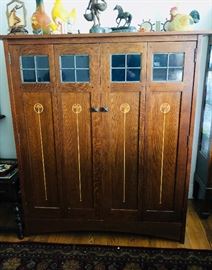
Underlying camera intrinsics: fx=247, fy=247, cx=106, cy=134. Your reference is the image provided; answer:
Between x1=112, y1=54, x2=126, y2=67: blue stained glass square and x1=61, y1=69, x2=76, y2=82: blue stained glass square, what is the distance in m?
0.27

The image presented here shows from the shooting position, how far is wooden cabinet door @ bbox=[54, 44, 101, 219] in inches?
62.6

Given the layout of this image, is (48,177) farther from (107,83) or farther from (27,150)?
(107,83)

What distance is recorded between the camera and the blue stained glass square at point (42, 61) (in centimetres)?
161

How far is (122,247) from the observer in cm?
186

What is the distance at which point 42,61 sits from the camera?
162 centimetres

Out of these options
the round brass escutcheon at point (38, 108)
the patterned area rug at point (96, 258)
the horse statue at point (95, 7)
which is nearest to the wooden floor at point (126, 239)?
the patterned area rug at point (96, 258)

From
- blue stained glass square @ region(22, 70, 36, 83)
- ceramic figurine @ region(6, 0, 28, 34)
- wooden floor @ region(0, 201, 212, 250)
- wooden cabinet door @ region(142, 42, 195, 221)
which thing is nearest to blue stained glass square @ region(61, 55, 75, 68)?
blue stained glass square @ region(22, 70, 36, 83)

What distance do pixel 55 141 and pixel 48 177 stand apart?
0.97 feet

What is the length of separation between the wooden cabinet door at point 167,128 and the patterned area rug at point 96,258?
10.4 inches

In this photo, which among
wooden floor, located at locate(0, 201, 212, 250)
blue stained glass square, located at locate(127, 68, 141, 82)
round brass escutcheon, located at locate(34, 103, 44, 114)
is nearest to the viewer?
blue stained glass square, located at locate(127, 68, 141, 82)

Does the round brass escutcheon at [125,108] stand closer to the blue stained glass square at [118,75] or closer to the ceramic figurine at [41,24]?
the blue stained glass square at [118,75]

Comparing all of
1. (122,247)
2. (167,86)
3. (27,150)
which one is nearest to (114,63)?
(167,86)

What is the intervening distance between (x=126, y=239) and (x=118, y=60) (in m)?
1.36

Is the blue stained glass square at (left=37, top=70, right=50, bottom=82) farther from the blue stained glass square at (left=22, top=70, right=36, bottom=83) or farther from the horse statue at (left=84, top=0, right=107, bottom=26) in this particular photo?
the horse statue at (left=84, top=0, right=107, bottom=26)
